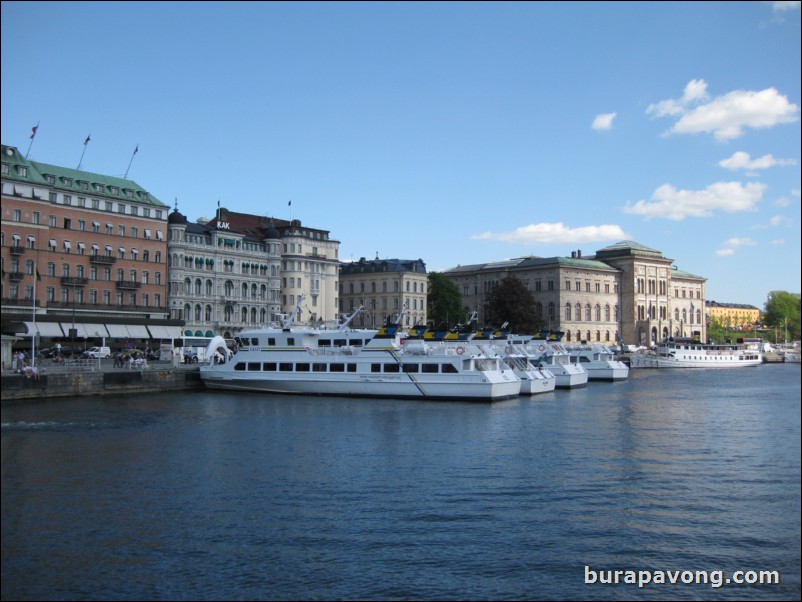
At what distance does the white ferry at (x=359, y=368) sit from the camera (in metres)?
55.1

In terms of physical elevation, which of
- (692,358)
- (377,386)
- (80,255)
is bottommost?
(377,386)

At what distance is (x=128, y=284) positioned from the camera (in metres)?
88.4

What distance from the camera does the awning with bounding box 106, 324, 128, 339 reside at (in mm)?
83062

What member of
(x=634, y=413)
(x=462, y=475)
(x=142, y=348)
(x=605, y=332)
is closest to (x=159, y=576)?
(x=462, y=475)

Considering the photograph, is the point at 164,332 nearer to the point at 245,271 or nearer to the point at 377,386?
the point at 245,271

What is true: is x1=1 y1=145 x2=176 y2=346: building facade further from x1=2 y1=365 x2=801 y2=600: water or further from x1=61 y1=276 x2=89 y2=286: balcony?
x1=2 y1=365 x2=801 y2=600: water

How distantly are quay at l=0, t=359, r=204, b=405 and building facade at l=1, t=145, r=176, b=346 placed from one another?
16930 millimetres

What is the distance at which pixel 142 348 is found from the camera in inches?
3415

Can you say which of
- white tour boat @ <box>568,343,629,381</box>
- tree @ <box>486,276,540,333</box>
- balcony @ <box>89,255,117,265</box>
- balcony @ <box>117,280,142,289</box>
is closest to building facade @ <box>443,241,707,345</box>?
tree @ <box>486,276,540,333</box>

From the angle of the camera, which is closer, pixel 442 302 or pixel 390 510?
pixel 390 510

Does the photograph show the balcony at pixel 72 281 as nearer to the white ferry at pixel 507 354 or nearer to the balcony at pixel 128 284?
the balcony at pixel 128 284

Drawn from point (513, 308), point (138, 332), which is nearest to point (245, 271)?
point (138, 332)

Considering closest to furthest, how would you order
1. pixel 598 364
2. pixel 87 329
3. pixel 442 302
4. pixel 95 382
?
pixel 95 382, pixel 87 329, pixel 598 364, pixel 442 302

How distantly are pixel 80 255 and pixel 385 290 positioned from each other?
55182 millimetres
